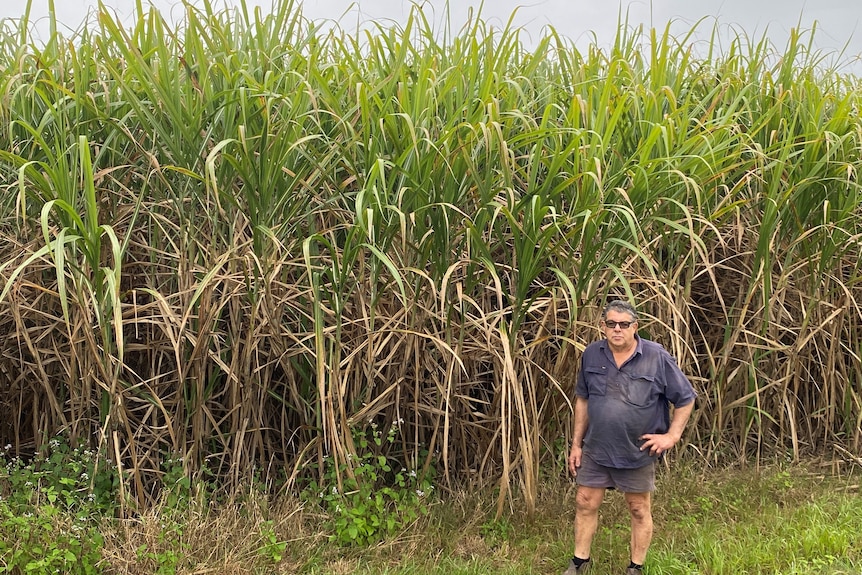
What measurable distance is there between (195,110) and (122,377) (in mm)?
1055

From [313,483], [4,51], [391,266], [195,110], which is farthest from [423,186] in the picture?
[4,51]

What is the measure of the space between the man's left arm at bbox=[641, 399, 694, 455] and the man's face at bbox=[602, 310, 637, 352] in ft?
0.99

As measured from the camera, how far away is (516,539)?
2635mm

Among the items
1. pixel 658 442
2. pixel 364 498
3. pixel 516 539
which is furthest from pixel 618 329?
pixel 364 498

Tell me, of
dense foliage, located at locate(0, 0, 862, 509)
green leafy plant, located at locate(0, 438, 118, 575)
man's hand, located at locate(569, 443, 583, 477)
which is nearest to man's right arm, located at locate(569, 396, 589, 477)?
man's hand, located at locate(569, 443, 583, 477)

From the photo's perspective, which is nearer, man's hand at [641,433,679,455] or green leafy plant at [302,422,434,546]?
man's hand at [641,433,679,455]

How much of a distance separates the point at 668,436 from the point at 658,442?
0.14 ft

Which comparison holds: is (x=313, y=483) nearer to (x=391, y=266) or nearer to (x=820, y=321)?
(x=391, y=266)

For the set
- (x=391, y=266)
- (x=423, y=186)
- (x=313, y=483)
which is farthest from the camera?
(x=313, y=483)

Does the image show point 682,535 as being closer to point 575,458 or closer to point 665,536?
point 665,536

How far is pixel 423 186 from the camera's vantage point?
243 cm

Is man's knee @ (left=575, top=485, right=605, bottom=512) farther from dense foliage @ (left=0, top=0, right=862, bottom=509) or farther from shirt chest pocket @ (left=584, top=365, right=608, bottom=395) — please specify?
shirt chest pocket @ (left=584, top=365, right=608, bottom=395)

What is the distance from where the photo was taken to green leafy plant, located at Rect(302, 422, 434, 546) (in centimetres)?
250

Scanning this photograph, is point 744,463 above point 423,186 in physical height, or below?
below
